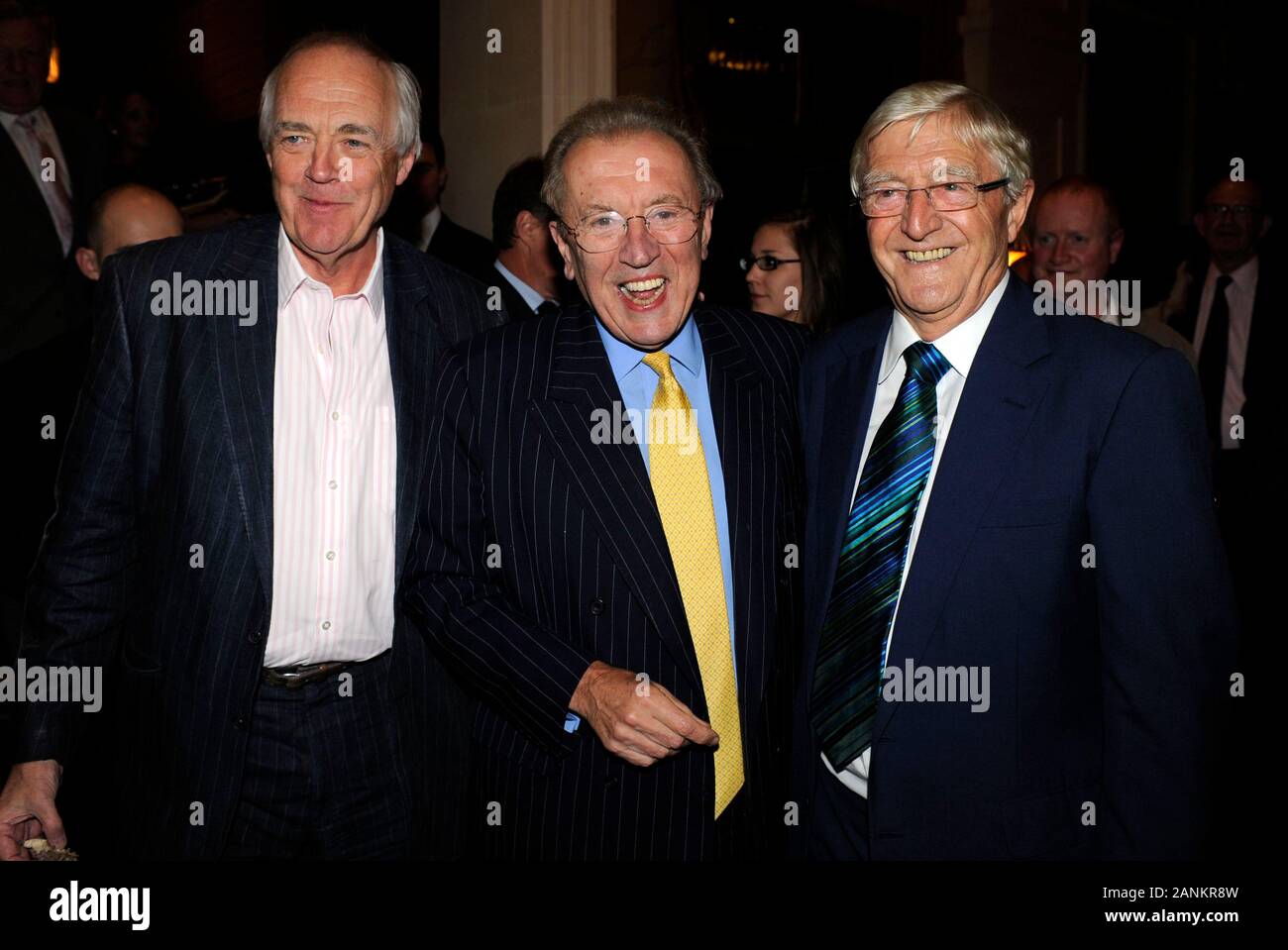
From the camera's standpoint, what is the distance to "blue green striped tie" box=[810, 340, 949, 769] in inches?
69.1

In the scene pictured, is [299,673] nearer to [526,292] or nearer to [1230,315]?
[526,292]

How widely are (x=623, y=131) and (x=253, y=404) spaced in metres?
0.85

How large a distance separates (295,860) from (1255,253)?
210 inches

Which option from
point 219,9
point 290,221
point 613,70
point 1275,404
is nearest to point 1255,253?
point 1275,404

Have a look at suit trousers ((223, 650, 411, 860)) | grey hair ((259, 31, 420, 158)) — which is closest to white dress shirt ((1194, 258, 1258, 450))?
grey hair ((259, 31, 420, 158))

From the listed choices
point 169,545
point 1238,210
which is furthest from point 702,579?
point 1238,210

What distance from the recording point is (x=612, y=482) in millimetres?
1857

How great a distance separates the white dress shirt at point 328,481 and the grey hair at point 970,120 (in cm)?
105

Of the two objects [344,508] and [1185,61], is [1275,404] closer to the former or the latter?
[344,508]

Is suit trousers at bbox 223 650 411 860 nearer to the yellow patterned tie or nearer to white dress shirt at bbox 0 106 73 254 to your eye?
the yellow patterned tie

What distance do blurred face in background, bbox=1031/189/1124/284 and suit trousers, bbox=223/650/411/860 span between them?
3.00 m

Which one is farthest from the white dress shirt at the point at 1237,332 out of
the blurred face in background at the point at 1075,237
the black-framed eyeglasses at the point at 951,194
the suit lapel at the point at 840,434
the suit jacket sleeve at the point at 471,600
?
the suit jacket sleeve at the point at 471,600

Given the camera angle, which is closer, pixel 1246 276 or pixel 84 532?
pixel 84 532

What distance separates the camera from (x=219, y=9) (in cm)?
570
